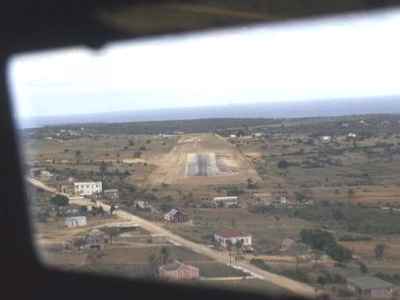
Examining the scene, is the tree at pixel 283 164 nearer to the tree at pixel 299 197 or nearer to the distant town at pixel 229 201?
the distant town at pixel 229 201

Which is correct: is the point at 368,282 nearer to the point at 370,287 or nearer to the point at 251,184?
the point at 370,287

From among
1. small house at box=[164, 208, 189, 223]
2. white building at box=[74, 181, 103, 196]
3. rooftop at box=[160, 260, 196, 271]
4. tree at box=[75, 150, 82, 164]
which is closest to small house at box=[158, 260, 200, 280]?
rooftop at box=[160, 260, 196, 271]

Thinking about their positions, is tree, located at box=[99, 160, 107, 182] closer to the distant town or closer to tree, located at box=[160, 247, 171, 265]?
the distant town

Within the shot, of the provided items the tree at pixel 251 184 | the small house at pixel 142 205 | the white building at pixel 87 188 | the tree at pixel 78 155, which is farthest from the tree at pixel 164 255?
the tree at pixel 78 155

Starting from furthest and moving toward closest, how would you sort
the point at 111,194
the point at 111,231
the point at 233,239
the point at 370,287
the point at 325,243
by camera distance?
the point at 111,194, the point at 111,231, the point at 233,239, the point at 325,243, the point at 370,287

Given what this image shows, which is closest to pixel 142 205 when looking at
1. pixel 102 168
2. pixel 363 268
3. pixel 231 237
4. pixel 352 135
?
pixel 102 168
